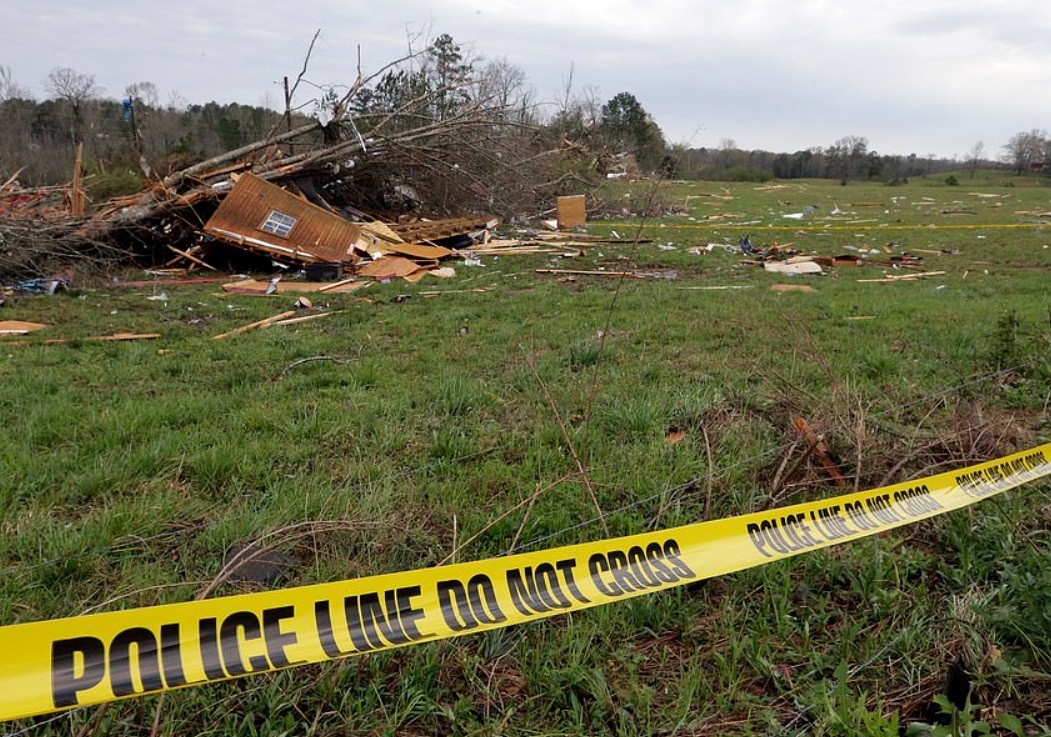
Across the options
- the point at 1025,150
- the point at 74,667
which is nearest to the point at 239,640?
the point at 74,667

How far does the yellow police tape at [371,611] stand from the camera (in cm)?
125

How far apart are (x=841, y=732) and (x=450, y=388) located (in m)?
3.07

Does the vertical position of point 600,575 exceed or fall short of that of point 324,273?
it falls short

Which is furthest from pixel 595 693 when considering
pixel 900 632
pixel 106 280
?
pixel 106 280

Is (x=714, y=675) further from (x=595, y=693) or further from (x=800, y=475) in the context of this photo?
(x=800, y=475)

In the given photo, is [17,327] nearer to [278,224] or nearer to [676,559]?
[278,224]

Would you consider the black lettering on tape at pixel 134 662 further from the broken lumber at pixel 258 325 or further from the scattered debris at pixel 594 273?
the scattered debris at pixel 594 273

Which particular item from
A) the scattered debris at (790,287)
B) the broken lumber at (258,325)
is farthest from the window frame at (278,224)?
the scattered debris at (790,287)

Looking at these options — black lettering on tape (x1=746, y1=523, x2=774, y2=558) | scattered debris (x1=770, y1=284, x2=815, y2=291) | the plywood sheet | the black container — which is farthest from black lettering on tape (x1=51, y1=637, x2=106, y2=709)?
the plywood sheet

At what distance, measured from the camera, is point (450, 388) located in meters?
4.23

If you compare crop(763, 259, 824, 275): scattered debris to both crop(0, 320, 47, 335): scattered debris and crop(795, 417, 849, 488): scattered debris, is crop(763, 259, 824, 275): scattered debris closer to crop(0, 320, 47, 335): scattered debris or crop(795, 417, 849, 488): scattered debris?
crop(795, 417, 849, 488): scattered debris

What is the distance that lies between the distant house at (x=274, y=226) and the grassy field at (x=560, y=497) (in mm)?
4734

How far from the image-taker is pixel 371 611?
61.6 inches

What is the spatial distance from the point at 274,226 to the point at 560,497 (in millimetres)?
10191
